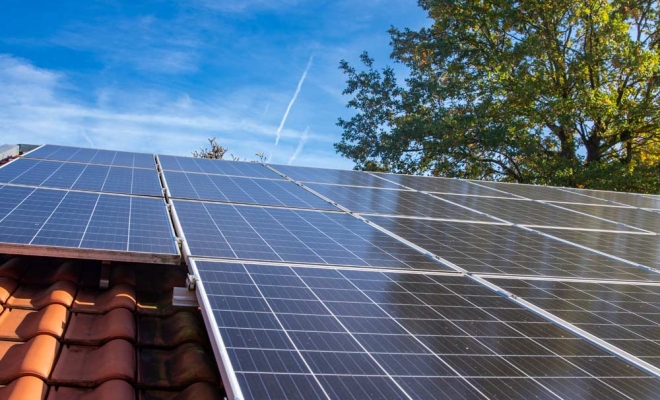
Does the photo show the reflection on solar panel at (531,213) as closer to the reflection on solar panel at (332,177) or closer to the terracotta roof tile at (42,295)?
the reflection on solar panel at (332,177)

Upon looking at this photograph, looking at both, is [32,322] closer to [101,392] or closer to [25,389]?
[25,389]

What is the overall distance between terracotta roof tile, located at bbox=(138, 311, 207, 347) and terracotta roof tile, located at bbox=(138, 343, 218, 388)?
0.10 meters

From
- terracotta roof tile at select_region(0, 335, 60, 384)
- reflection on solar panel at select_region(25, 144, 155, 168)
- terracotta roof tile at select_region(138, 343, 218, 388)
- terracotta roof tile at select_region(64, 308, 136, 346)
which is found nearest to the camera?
terracotta roof tile at select_region(0, 335, 60, 384)

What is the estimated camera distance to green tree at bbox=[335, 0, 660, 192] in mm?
29344

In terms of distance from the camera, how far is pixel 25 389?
14.2ft

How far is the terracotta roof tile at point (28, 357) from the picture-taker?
458 centimetres

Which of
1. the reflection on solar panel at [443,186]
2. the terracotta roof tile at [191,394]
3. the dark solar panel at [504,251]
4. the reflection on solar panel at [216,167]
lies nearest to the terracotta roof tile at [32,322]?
the terracotta roof tile at [191,394]

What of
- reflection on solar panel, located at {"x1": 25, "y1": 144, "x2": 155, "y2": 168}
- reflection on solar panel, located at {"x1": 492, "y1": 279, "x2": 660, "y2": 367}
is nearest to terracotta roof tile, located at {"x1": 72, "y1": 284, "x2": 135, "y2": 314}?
reflection on solar panel, located at {"x1": 492, "y1": 279, "x2": 660, "y2": 367}

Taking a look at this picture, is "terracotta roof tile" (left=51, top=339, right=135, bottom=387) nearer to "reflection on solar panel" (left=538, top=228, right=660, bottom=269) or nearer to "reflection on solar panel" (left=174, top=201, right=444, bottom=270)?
"reflection on solar panel" (left=174, top=201, right=444, bottom=270)

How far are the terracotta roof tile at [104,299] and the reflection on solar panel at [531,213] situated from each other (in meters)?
6.69

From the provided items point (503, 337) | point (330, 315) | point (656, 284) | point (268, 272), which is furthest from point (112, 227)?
point (656, 284)

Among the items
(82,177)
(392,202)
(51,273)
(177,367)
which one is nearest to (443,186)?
(392,202)

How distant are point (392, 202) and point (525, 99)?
71.0 ft

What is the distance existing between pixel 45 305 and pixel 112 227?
118 centimetres
